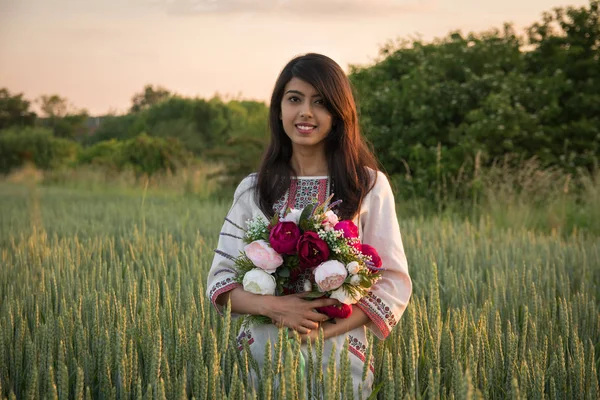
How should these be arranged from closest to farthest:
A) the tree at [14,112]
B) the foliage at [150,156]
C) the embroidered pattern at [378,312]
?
1. the embroidered pattern at [378,312]
2. the foliage at [150,156]
3. the tree at [14,112]

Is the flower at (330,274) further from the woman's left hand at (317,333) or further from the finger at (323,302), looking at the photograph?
the woman's left hand at (317,333)

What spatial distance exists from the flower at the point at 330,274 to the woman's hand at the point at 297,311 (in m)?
0.12

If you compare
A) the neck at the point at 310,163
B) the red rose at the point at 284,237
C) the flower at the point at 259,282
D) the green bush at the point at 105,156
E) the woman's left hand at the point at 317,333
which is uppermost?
the neck at the point at 310,163

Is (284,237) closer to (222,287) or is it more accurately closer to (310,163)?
(222,287)

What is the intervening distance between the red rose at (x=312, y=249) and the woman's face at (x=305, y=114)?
52cm

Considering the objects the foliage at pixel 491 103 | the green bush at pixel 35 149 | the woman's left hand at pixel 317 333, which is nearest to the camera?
the woman's left hand at pixel 317 333

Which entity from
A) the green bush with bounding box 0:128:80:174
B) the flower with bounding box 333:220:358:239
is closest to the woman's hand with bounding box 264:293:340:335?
the flower with bounding box 333:220:358:239

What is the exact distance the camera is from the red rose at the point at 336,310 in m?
1.90

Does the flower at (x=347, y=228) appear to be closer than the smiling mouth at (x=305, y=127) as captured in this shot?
Yes


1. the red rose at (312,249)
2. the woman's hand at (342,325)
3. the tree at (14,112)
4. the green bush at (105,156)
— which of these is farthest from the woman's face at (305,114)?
the tree at (14,112)

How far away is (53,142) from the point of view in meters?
21.8

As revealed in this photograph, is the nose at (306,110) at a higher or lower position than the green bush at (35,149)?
higher

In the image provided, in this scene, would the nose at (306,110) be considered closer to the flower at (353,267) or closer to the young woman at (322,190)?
the young woman at (322,190)

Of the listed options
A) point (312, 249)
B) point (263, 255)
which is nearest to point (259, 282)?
point (263, 255)
